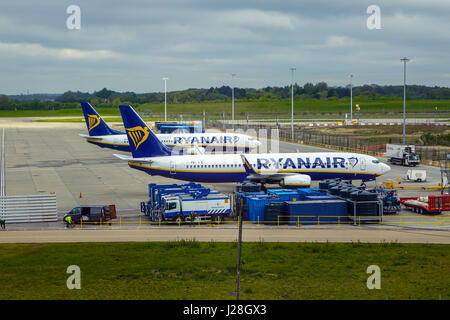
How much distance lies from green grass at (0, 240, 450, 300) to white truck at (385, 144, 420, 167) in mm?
49100

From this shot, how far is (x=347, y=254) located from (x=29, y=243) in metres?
25.8

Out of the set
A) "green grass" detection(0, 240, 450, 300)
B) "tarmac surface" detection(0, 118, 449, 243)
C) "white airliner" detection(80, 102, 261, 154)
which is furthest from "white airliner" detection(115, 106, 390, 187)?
"white airliner" detection(80, 102, 261, 154)

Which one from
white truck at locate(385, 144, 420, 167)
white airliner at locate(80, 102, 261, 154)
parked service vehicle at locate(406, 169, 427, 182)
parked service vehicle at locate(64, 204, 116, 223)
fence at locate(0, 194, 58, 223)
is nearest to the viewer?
parked service vehicle at locate(64, 204, 116, 223)

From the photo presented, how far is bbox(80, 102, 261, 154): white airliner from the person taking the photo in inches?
3829

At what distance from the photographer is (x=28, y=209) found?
171ft

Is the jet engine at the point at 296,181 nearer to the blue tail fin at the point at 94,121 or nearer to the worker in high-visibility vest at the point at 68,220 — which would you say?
the worker in high-visibility vest at the point at 68,220

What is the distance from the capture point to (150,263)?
124 feet

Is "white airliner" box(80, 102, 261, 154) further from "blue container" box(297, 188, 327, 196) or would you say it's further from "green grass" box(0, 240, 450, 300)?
"green grass" box(0, 240, 450, 300)

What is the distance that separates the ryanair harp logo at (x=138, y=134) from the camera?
202ft

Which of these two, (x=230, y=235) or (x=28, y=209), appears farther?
(x=28, y=209)

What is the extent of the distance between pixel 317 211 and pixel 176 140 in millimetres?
58307

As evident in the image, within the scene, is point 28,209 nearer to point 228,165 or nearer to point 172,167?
point 172,167

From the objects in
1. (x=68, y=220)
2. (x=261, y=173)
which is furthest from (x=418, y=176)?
(x=68, y=220)
